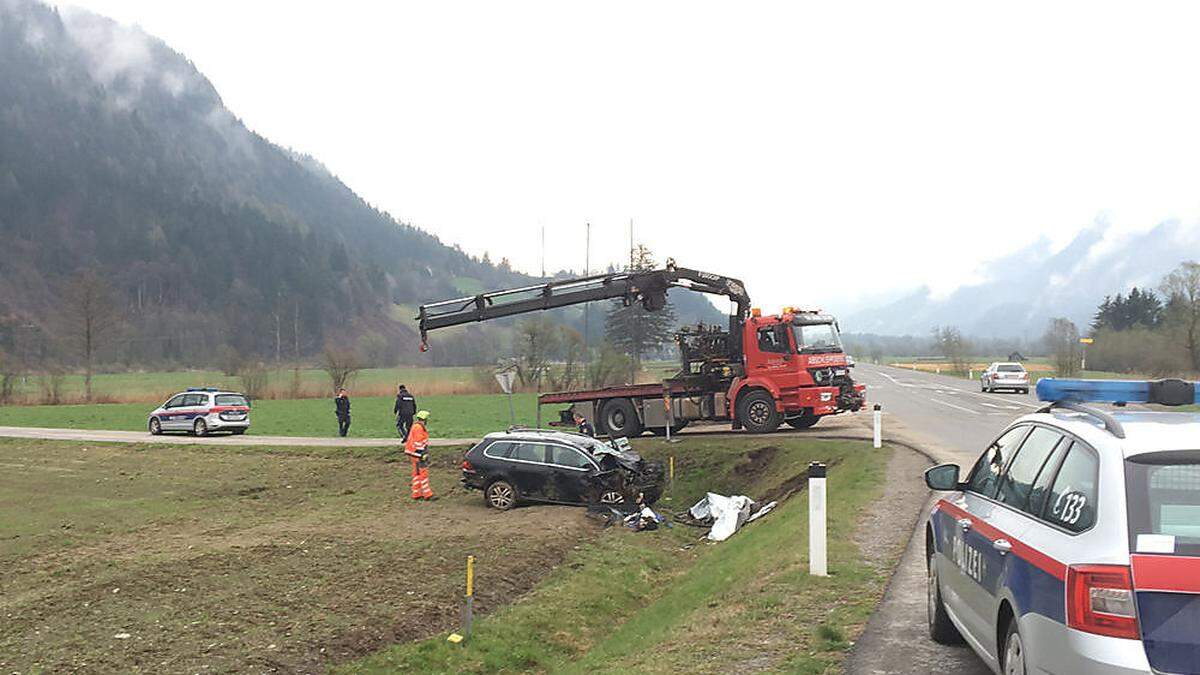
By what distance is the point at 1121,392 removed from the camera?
5.85 meters

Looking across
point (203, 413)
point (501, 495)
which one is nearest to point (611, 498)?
point (501, 495)

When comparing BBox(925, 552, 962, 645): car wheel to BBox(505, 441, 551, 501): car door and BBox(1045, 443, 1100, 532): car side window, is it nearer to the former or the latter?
BBox(1045, 443, 1100, 532): car side window

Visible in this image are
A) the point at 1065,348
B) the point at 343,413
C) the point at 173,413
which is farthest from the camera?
the point at 1065,348

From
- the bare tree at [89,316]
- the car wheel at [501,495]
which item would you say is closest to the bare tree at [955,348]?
the bare tree at [89,316]

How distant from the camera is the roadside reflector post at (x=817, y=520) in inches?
368

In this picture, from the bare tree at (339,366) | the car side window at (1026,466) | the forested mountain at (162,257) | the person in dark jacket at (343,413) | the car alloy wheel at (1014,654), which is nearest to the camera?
the car alloy wheel at (1014,654)

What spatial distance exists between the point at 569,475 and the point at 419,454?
3.57 metres

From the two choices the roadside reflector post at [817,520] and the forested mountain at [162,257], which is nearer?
the roadside reflector post at [817,520]

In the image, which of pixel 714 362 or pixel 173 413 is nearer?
pixel 714 362

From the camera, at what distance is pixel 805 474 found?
1902 centimetres

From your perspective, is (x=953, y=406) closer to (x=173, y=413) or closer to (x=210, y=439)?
(x=210, y=439)

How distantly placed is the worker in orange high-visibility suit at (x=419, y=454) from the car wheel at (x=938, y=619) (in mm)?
14298

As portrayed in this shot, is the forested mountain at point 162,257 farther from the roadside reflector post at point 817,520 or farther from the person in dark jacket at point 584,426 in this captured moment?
the roadside reflector post at point 817,520

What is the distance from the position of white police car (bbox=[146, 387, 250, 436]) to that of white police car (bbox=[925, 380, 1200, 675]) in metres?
33.8
